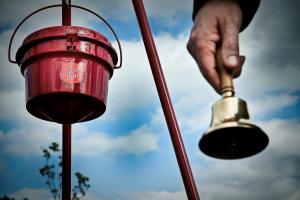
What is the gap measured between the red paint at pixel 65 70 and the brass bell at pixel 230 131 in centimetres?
107

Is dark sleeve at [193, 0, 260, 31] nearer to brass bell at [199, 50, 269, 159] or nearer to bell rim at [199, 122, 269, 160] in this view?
brass bell at [199, 50, 269, 159]

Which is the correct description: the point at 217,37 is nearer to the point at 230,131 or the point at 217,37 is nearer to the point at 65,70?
the point at 230,131

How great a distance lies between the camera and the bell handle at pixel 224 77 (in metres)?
1.09

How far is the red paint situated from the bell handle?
42.8 inches

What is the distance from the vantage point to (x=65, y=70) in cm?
207

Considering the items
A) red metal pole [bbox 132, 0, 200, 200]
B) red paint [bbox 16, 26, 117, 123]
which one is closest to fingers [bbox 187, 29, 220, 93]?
red metal pole [bbox 132, 0, 200, 200]

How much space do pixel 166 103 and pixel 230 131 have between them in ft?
3.01

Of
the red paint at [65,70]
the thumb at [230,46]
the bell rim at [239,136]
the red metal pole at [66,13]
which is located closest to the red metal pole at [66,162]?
the red paint at [65,70]

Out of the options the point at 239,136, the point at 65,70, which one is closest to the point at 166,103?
the point at 65,70

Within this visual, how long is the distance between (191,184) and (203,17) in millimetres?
983

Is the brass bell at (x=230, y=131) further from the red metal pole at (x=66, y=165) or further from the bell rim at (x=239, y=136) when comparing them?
the red metal pole at (x=66, y=165)

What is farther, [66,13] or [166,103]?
[66,13]

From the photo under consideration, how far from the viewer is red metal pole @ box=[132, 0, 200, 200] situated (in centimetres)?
191

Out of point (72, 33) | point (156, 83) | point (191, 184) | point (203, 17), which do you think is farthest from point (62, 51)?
point (203, 17)
